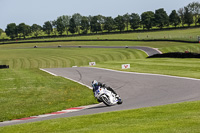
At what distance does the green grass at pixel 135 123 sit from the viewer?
26.2 ft

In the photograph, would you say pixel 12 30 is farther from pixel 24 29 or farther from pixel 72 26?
pixel 72 26

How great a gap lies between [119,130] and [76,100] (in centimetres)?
783

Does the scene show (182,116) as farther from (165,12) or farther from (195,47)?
(165,12)

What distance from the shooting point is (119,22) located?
162 metres

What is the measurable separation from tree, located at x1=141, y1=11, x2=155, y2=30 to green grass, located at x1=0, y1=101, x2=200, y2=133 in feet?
465

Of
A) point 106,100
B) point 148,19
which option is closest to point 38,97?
point 106,100

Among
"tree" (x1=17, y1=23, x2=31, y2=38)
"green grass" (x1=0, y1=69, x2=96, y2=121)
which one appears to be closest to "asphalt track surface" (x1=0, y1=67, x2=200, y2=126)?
"green grass" (x1=0, y1=69, x2=96, y2=121)

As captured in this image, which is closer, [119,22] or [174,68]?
[174,68]

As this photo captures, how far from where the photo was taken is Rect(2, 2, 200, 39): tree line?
14821cm

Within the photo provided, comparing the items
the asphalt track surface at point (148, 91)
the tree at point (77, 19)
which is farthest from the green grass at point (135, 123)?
the tree at point (77, 19)

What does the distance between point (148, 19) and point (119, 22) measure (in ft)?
63.0

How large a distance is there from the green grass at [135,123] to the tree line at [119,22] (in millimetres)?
136121

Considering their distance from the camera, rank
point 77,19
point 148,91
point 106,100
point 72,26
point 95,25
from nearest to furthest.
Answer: point 106,100 → point 148,91 → point 95,25 → point 72,26 → point 77,19

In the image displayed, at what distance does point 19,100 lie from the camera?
1562cm
